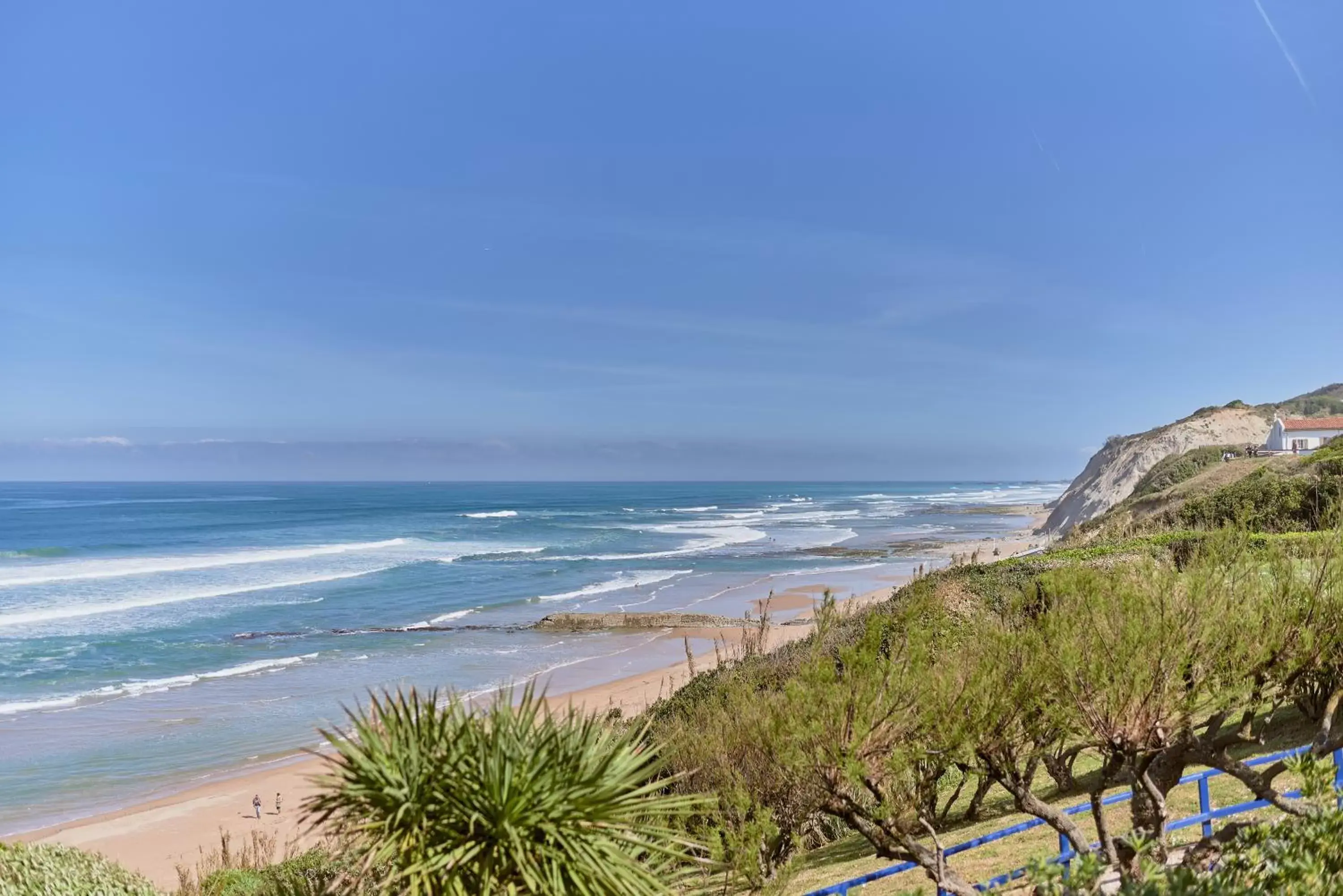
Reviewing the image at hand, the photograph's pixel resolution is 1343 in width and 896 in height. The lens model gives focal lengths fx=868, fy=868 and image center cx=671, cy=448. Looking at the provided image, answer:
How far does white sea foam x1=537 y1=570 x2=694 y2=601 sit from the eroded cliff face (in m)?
28.7

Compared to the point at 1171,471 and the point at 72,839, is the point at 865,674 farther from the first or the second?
the point at 1171,471

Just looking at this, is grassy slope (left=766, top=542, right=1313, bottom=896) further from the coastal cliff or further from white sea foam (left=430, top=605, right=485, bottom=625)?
the coastal cliff

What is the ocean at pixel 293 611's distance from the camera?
21172 millimetres

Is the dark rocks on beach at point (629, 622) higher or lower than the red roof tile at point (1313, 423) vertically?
lower

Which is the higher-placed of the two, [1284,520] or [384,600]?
[1284,520]

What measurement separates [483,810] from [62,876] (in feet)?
16.2

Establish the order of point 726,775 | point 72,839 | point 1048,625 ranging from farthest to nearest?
point 72,839, point 726,775, point 1048,625

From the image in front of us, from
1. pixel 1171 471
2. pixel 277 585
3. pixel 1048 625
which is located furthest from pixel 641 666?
pixel 1171 471

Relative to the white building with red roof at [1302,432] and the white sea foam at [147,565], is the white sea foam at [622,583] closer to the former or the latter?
the white sea foam at [147,565]

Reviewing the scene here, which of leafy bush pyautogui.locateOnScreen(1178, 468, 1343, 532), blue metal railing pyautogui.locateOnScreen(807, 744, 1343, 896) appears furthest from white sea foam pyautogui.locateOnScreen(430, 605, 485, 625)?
blue metal railing pyautogui.locateOnScreen(807, 744, 1343, 896)

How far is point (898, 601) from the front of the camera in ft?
70.8

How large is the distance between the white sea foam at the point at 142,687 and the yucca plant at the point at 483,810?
24.3 m

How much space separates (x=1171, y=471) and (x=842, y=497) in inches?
4962

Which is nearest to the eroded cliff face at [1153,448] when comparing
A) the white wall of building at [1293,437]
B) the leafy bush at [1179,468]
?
the leafy bush at [1179,468]
